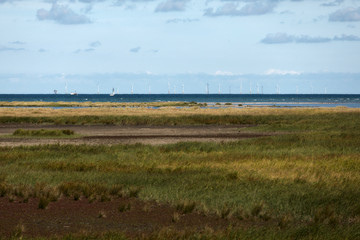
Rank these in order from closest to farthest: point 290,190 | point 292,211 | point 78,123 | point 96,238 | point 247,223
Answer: point 96,238 → point 247,223 → point 292,211 → point 290,190 → point 78,123

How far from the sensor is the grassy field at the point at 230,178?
16.2 metres

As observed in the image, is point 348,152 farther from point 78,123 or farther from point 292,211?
point 78,123

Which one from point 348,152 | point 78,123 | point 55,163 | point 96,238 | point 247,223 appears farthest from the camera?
point 78,123

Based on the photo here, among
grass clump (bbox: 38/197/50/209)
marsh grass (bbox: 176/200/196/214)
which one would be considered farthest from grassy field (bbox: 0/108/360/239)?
grass clump (bbox: 38/197/50/209)

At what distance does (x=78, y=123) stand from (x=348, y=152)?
4029 cm

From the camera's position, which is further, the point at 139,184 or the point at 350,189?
the point at 139,184

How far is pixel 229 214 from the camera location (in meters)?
16.6

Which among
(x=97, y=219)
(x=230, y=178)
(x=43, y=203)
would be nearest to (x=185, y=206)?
(x=97, y=219)

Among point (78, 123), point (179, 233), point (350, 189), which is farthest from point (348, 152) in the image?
point (78, 123)

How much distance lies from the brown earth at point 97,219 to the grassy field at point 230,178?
62 cm

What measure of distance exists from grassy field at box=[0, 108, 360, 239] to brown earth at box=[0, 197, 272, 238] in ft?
2.03

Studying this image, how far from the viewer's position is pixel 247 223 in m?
16.0

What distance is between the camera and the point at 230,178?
2262cm

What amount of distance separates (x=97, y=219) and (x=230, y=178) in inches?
295
